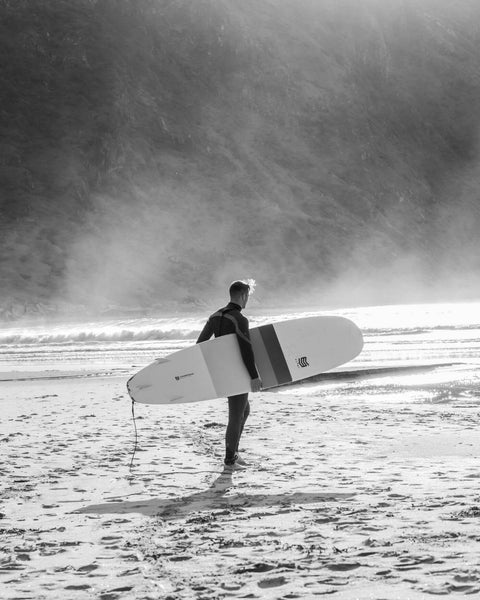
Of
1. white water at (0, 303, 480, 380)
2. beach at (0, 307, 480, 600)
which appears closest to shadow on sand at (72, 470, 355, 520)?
beach at (0, 307, 480, 600)

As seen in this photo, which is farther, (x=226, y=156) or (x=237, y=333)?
(x=226, y=156)

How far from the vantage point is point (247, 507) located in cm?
620

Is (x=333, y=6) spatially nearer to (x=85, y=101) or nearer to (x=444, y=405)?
(x=85, y=101)

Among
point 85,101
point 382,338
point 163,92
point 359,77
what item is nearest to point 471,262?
point 359,77

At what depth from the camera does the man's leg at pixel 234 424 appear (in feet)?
25.8

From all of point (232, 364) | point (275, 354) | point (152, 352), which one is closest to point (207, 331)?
point (232, 364)

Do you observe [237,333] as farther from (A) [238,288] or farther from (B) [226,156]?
(B) [226,156]

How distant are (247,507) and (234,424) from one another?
71.6 inches

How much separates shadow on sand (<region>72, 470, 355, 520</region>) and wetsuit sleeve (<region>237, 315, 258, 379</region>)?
65.0 inches

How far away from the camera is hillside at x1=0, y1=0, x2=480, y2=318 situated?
85.4 metres

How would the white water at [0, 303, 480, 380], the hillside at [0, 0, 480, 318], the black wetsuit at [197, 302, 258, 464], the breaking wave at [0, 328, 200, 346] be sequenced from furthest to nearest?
the hillside at [0, 0, 480, 318]
the breaking wave at [0, 328, 200, 346]
the white water at [0, 303, 480, 380]
the black wetsuit at [197, 302, 258, 464]

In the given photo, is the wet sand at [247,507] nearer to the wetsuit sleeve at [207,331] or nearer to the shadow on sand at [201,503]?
the shadow on sand at [201,503]

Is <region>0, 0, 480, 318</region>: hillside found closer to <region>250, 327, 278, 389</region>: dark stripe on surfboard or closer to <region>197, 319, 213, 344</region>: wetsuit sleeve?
<region>250, 327, 278, 389</region>: dark stripe on surfboard

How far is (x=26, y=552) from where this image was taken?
5105mm
